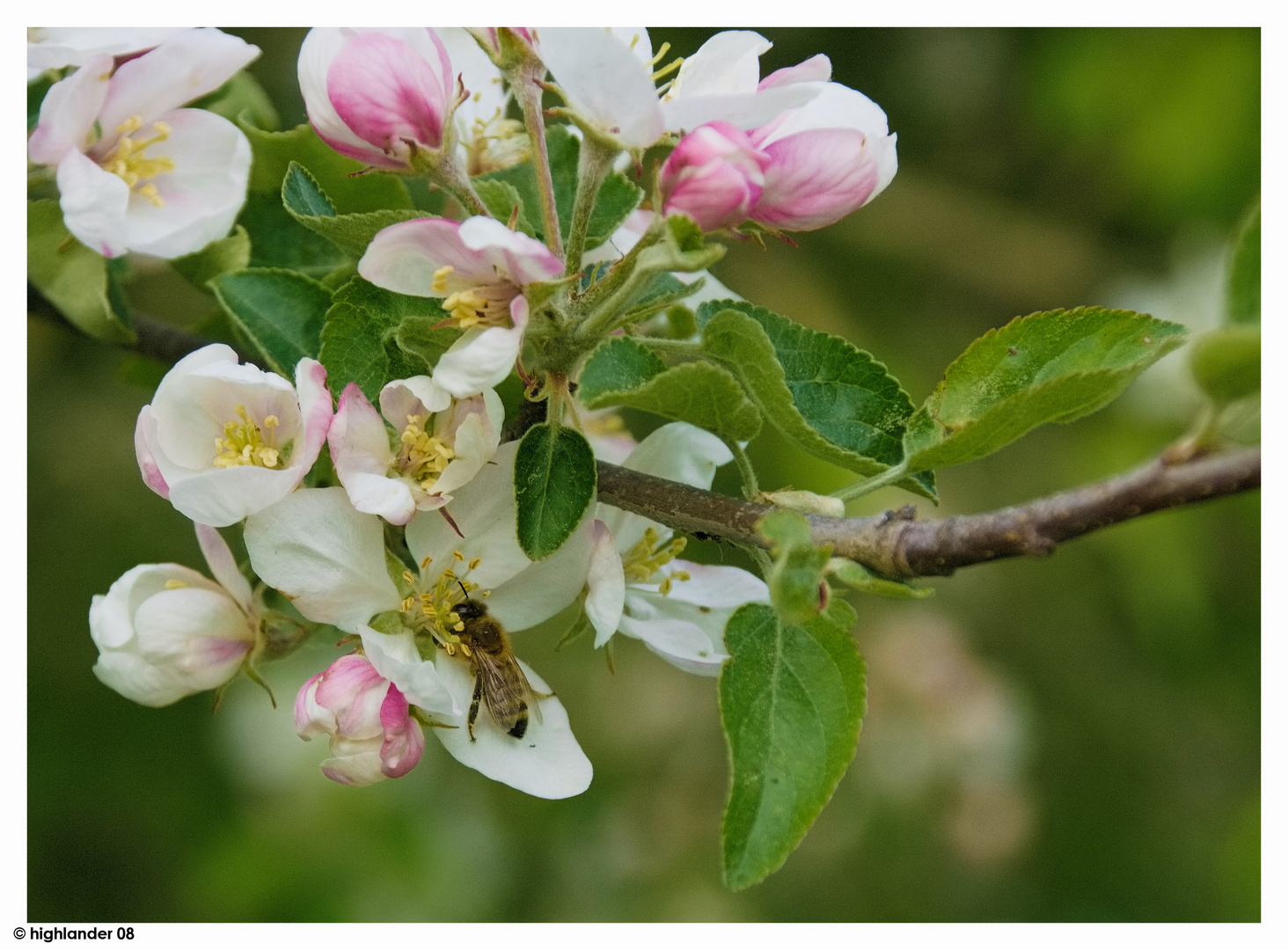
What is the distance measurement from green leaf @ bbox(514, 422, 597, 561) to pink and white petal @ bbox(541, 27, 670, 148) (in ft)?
0.60

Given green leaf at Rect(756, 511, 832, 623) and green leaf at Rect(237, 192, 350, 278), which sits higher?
green leaf at Rect(756, 511, 832, 623)

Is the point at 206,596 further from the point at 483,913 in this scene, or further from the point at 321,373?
the point at 483,913

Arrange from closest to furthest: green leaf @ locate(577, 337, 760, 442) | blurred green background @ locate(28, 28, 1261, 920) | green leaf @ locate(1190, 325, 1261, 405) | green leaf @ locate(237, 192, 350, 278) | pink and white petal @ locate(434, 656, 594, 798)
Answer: green leaf @ locate(1190, 325, 1261, 405) < green leaf @ locate(577, 337, 760, 442) < pink and white petal @ locate(434, 656, 594, 798) < green leaf @ locate(237, 192, 350, 278) < blurred green background @ locate(28, 28, 1261, 920)

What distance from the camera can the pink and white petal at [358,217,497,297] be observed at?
0.66m

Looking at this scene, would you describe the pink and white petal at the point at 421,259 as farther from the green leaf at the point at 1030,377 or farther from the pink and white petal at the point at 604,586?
the green leaf at the point at 1030,377

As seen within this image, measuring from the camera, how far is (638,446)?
86cm

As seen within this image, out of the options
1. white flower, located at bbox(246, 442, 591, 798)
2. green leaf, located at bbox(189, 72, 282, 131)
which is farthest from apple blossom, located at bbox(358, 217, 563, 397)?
green leaf, located at bbox(189, 72, 282, 131)

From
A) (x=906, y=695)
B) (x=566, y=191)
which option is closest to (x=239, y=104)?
(x=566, y=191)

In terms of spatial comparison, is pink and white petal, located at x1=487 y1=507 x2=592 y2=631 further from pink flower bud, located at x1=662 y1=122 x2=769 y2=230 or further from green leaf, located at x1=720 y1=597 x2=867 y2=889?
pink flower bud, located at x1=662 y1=122 x2=769 y2=230

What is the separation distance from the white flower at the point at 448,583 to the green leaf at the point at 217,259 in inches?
13.0

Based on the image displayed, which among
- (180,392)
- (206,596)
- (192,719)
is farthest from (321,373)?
(192,719)

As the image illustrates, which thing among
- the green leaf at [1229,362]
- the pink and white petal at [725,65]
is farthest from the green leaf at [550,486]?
the green leaf at [1229,362]

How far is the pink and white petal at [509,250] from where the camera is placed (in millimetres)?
628

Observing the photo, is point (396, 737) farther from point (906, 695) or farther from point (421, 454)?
point (906, 695)
